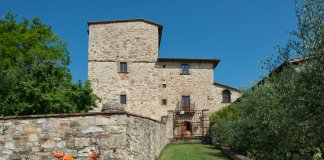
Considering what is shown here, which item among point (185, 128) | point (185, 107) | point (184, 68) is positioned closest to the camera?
point (185, 128)

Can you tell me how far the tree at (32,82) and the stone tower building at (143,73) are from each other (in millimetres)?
5264

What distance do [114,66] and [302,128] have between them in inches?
814

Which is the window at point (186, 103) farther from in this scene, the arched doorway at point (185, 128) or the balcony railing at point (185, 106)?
the arched doorway at point (185, 128)

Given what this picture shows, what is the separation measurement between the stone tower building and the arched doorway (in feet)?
4.49

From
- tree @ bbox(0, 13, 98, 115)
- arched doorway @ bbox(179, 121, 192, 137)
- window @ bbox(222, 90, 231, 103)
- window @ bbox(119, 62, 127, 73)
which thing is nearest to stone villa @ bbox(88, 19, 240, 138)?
window @ bbox(119, 62, 127, 73)

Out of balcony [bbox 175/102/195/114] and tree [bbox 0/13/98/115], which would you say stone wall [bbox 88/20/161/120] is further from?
tree [bbox 0/13/98/115]

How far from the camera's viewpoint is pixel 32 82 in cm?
1292

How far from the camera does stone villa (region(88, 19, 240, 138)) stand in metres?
24.8

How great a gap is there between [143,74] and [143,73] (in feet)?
0.28

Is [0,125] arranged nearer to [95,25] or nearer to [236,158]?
[236,158]

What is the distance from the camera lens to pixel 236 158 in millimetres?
10328

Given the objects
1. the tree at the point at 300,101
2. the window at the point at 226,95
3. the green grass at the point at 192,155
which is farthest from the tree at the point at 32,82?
the window at the point at 226,95

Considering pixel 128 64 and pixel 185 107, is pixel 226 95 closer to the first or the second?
pixel 185 107

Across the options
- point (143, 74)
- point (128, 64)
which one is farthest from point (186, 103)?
point (128, 64)
